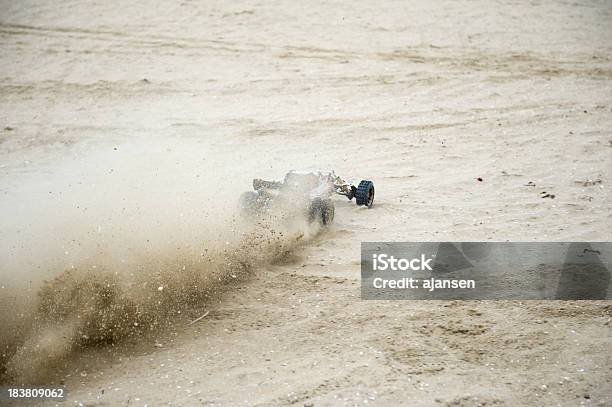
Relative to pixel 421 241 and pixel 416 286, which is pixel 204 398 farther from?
pixel 421 241

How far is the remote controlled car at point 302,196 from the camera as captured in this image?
21.0ft

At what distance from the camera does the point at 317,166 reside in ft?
27.0

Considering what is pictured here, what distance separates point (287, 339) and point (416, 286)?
1.34m

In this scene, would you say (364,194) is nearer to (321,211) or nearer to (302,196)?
(321,211)

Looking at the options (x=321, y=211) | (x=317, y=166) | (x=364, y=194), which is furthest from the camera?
(x=317, y=166)

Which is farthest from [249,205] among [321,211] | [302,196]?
[321,211]

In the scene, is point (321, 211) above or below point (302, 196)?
below

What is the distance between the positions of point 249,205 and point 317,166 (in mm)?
2012

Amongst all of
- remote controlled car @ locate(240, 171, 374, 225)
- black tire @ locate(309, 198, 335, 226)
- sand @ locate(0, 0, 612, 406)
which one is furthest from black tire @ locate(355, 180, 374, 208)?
black tire @ locate(309, 198, 335, 226)

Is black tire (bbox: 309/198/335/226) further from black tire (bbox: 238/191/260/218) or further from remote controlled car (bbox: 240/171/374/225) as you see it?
black tire (bbox: 238/191/260/218)

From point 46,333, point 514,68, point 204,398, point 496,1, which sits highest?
point 496,1

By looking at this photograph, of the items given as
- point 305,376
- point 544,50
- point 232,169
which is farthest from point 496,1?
point 305,376

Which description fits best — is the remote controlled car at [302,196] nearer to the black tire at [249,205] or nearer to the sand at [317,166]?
the black tire at [249,205]

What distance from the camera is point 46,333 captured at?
15.2ft
